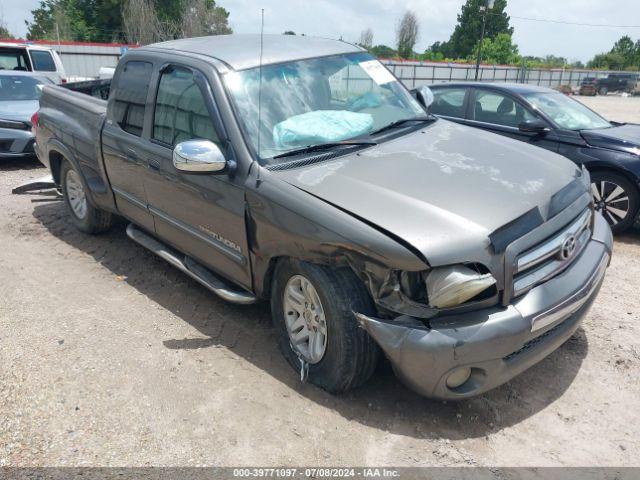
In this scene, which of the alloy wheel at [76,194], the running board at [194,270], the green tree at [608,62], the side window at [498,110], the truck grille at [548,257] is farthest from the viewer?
the green tree at [608,62]

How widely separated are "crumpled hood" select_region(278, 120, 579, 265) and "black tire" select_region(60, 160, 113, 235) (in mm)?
3069

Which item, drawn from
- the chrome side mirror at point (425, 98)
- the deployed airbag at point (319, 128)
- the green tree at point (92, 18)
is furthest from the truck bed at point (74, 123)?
the green tree at point (92, 18)

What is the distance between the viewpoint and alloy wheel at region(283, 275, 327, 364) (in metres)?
2.95

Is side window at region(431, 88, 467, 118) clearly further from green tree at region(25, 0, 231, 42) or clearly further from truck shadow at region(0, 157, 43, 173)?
green tree at region(25, 0, 231, 42)

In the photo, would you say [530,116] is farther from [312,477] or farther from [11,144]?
[11,144]

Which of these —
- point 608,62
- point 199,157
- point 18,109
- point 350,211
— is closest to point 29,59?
point 18,109

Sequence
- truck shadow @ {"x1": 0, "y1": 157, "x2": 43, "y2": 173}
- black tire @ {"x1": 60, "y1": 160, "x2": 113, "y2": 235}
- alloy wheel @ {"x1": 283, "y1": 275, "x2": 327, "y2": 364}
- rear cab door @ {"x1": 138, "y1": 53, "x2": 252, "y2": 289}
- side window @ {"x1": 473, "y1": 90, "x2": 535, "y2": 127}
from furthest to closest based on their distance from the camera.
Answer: truck shadow @ {"x1": 0, "y1": 157, "x2": 43, "y2": 173}, side window @ {"x1": 473, "y1": 90, "x2": 535, "y2": 127}, black tire @ {"x1": 60, "y1": 160, "x2": 113, "y2": 235}, rear cab door @ {"x1": 138, "y1": 53, "x2": 252, "y2": 289}, alloy wheel @ {"x1": 283, "y1": 275, "x2": 327, "y2": 364}

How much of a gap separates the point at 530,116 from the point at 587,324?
10.9ft

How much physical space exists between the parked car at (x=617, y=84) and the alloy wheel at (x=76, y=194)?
4650cm

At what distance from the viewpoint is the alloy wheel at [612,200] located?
5.54 metres

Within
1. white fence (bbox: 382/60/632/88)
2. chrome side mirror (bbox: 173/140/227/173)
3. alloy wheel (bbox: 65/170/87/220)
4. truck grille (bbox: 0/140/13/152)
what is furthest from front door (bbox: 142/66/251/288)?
white fence (bbox: 382/60/632/88)

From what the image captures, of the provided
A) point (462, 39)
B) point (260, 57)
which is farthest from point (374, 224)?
point (462, 39)

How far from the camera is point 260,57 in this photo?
11.8 feet

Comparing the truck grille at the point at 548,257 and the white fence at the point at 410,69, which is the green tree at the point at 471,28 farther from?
the truck grille at the point at 548,257
